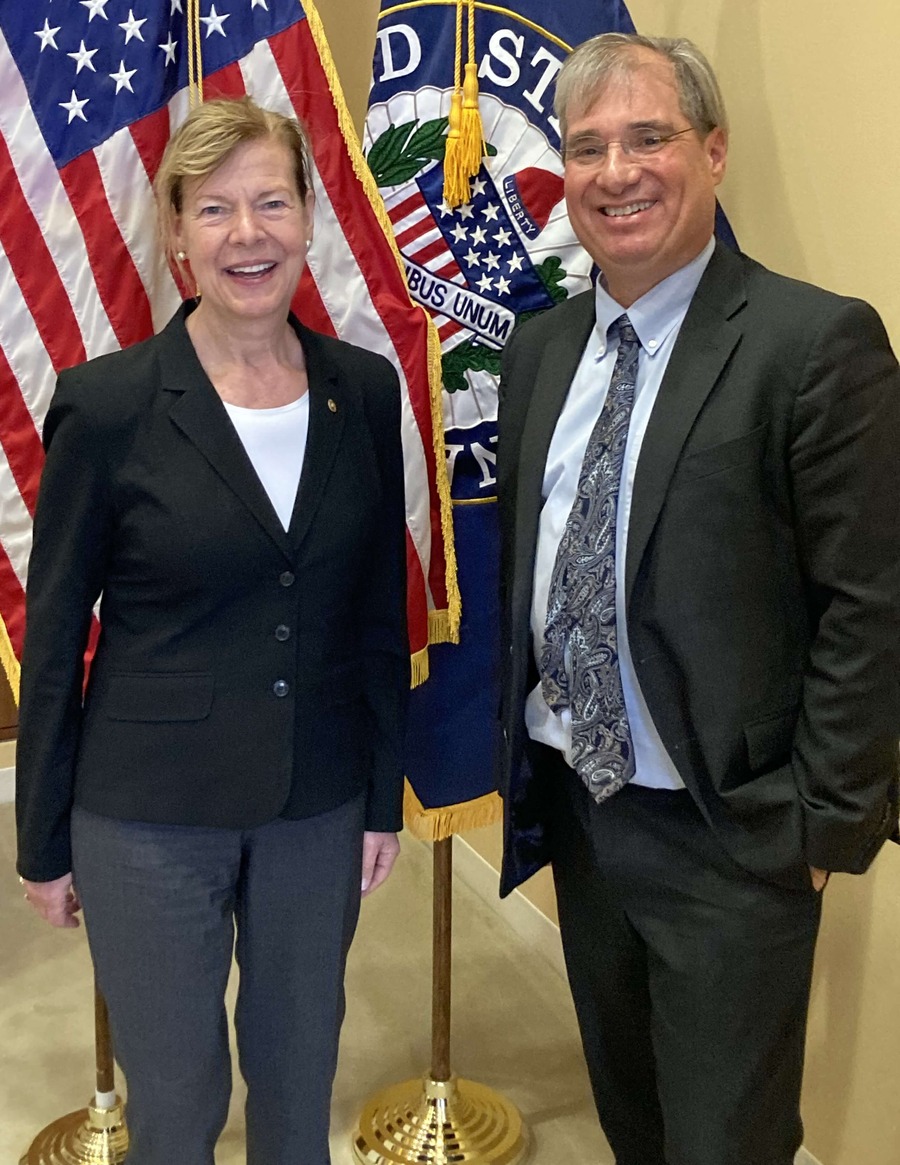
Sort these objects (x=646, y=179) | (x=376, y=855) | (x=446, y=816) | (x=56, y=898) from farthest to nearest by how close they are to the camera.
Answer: (x=446, y=816) → (x=376, y=855) → (x=56, y=898) → (x=646, y=179)

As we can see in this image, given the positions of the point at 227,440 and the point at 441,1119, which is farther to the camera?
the point at 441,1119

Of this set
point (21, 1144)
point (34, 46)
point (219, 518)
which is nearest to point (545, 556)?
point (219, 518)

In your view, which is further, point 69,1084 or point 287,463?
point 69,1084

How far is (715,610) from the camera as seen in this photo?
4.63ft

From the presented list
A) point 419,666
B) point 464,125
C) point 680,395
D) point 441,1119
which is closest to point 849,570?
point 680,395

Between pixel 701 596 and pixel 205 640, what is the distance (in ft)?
1.83

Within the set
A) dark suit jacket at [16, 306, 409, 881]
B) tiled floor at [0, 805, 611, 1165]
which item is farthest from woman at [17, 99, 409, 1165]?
tiled floor at [0, 805, 611, 1165]

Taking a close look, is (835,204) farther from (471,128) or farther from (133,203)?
(133,203)

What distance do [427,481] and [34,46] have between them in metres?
0.85

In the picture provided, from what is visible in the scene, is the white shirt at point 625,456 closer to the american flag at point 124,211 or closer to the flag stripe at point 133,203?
the american flag at point 124,211

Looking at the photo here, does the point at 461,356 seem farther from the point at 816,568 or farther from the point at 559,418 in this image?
the point at 816,568

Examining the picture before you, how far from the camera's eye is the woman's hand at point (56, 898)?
154 centimetres

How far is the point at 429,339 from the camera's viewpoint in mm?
1988

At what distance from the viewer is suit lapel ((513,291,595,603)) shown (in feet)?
5.19
